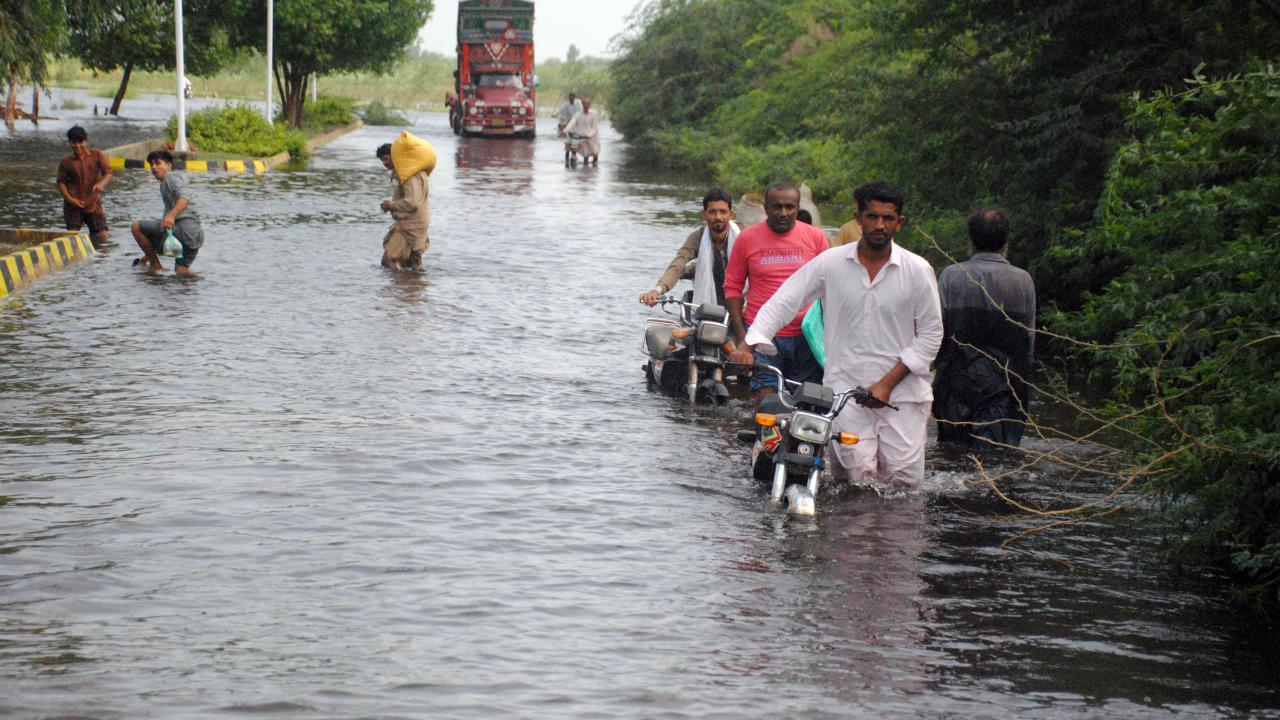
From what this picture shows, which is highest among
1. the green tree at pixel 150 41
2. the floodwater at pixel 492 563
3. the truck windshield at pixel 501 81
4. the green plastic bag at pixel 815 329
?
the green tree at pixel 150 41

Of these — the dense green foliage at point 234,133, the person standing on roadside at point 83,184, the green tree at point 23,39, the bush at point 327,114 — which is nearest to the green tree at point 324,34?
the bush at point 327,114

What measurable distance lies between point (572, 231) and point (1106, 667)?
17.3 meters

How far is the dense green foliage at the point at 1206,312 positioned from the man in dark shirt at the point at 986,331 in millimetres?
574

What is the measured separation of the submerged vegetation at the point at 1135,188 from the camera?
695 centimetres

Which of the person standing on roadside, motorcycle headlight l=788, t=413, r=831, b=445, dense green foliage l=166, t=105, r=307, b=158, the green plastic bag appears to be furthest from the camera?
dense green foliage l=166, t=105, r=307, b=158

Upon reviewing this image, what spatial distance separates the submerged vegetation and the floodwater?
0.59 metres

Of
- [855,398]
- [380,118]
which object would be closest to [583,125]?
[855,398]

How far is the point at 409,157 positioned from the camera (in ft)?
57.5

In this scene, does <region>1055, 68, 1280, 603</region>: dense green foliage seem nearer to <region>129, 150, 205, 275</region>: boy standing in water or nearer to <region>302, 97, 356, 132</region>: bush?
<region>129, 150, 205, 275</region>: boy standing in water

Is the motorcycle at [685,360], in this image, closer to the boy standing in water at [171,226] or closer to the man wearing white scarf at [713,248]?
the man wearing white scarf at [713,248]

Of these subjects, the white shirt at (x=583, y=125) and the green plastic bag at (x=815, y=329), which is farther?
the white shirt at (x=583, y=125)

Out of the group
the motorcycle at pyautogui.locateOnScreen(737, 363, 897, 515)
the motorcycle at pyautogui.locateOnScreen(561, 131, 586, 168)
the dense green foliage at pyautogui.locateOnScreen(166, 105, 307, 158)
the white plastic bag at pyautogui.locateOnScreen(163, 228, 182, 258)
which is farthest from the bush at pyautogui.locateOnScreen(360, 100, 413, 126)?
Answer: the motorcycle at pyautogui.locateOnScreen(737, 363, 897, 515)

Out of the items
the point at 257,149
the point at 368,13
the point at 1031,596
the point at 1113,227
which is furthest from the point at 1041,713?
the point at 368,13

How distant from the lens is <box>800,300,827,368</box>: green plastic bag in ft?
28.0
